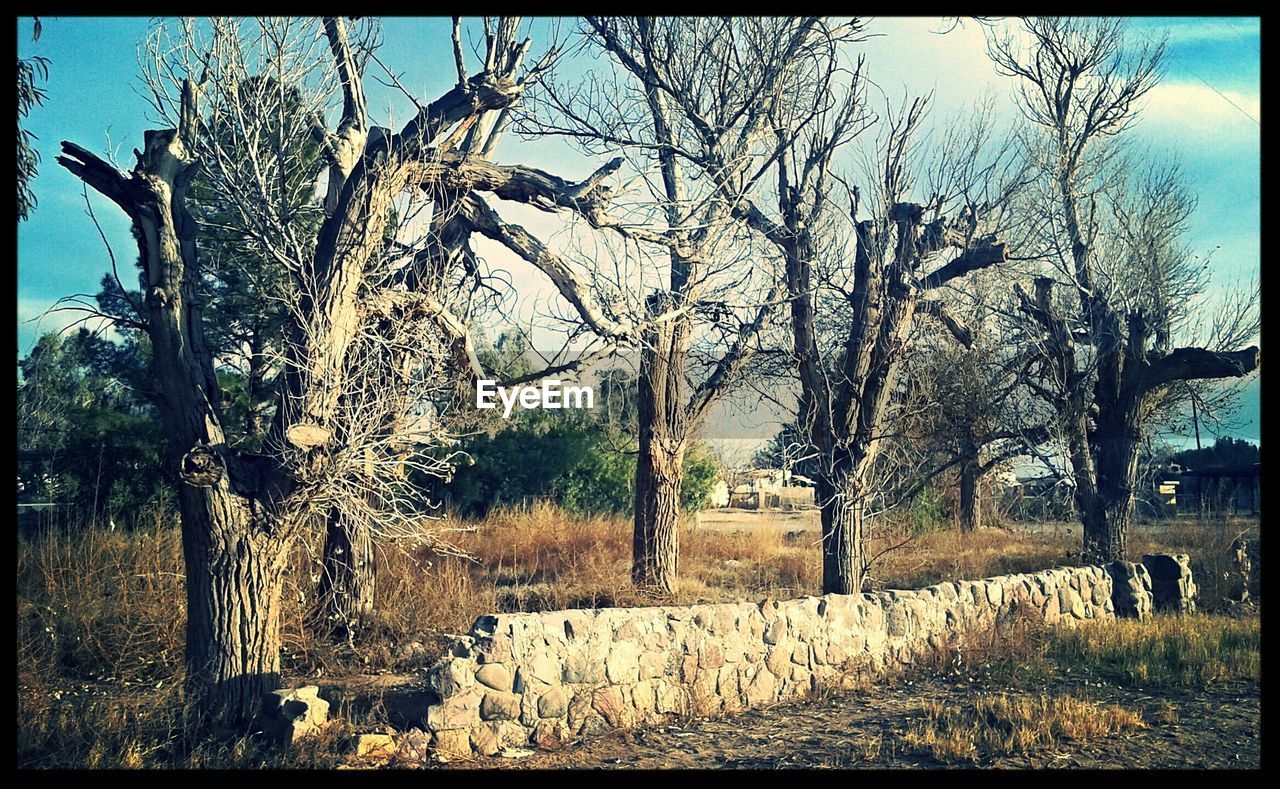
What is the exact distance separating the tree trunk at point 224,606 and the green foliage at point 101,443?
7509 millimetres

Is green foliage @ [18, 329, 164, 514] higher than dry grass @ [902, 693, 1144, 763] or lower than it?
higher

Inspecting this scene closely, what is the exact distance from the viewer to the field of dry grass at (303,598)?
6.77m

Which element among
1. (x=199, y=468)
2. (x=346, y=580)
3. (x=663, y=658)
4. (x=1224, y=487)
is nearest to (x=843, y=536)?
(x=663, y=658)

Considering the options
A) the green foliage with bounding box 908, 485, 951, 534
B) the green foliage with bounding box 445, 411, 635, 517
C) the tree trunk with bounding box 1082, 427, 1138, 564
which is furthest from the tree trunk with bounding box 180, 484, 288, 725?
the green foliage with bounding box 908, 485, 951, 534

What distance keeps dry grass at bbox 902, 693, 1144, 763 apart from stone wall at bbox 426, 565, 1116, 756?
1219 millimetres

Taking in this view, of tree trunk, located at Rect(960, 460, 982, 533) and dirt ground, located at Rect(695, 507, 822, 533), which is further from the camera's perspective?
dirt ground, located at Rect(695, 507, 822, 533)

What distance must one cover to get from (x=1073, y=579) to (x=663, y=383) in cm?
582

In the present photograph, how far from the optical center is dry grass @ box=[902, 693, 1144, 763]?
7.05m

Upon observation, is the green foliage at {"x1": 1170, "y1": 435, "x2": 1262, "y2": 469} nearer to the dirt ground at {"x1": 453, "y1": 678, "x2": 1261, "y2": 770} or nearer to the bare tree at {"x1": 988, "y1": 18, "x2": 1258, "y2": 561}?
the bare tree at {"x1": 988, "y1": 18, "x2": 1258, "y2": 561}

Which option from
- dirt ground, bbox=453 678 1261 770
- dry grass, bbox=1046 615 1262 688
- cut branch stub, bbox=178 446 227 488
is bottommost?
dirt ground, bbox=453 678 1261 770

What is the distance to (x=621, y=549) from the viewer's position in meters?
16.0
